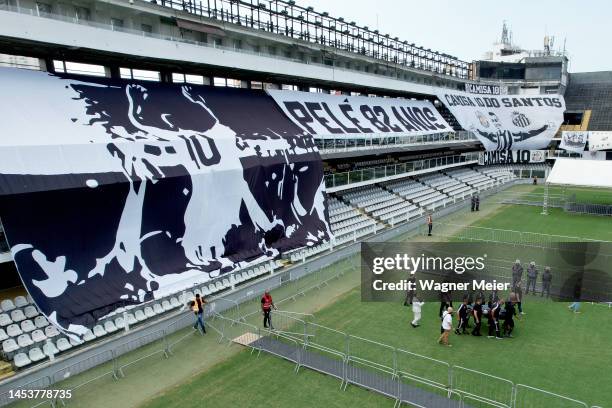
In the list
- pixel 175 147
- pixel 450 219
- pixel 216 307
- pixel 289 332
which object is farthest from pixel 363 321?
pixel 450 219

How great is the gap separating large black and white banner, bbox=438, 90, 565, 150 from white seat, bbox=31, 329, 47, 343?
41384 mm

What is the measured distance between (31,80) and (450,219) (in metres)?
25.2

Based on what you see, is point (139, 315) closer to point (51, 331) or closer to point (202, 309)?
point (202, 309)

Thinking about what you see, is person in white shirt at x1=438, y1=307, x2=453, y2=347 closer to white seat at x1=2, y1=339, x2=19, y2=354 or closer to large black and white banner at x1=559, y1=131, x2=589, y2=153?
white seat at x1=2, y1=339, x2=19, y2=354

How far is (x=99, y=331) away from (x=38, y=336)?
1583mm

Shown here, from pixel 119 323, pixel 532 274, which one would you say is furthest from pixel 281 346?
pixel 532 274

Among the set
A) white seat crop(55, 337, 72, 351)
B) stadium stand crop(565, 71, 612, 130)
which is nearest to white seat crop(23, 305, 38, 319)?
white seat crop(55, 337, 72, 351)

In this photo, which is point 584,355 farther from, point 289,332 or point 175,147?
point 175,147

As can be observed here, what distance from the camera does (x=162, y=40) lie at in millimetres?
19641

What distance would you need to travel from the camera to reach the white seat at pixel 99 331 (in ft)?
43.0

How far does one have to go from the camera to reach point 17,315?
12586mm

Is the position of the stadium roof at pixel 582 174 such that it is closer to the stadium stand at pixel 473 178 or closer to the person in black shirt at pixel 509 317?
the stadium stand at pixel 473 178

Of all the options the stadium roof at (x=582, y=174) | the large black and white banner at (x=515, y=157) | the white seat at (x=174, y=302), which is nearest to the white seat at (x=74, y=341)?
the white seat at (x=174, y=302)

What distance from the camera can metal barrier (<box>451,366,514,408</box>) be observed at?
33.1 ft
